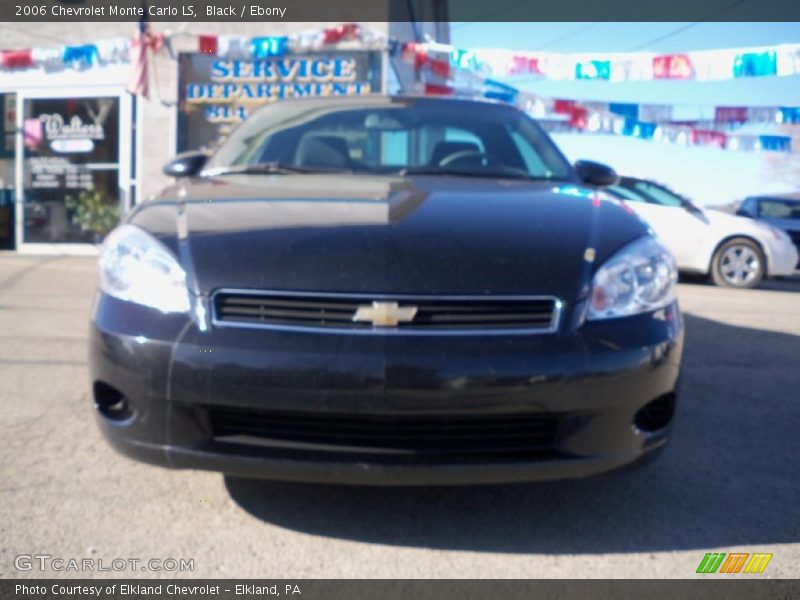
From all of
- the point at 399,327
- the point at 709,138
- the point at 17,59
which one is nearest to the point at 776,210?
the point at 709,138

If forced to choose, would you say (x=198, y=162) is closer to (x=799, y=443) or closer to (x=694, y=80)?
(x=799, y=443)

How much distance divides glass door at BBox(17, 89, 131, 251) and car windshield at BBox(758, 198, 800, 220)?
512 inches

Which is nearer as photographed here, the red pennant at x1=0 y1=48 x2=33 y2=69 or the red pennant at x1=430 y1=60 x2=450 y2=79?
the red pennant at x1=0 y1=48 x2=33 y2=69

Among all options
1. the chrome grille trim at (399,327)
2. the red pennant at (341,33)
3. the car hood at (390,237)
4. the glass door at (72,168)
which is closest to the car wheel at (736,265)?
the red pennant at (341,33)

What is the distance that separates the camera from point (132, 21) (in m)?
11.1

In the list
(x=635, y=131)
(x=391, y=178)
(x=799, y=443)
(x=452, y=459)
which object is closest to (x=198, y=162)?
(x=391, y=178)

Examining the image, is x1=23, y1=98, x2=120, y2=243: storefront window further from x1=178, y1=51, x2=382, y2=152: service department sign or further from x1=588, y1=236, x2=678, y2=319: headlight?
x1=588, y1=236, x2=678, y2=319: headlight

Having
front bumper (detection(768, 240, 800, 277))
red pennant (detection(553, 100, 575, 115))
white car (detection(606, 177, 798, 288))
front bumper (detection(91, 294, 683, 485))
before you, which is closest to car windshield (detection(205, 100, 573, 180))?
front bumper (detection(91, 294, 683, 485))

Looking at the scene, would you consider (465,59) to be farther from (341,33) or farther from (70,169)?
(70,169)

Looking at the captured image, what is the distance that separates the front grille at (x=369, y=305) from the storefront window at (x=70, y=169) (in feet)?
31.8

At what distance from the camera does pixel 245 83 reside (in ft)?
35.9

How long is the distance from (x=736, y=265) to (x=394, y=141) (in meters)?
7.51
